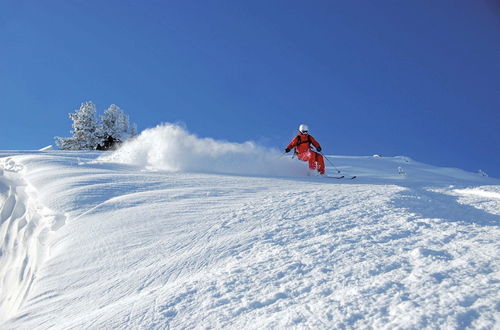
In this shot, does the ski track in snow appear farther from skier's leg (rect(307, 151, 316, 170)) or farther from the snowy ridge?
skier's leg (rect(307, 151, 316, 170))

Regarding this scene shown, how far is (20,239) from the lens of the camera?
16.0ft

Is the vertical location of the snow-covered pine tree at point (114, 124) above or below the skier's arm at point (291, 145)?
above

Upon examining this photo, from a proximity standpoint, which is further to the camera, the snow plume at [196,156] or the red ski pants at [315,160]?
the red ski pants at [315,160]

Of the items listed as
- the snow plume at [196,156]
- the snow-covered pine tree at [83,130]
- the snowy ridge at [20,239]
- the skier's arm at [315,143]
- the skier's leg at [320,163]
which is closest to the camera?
the snowy ridge at [20,239]

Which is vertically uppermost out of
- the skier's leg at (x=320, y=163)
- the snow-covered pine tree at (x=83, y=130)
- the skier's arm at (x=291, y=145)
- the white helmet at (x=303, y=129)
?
the snow-covered pine tree at (x=83, y=130)

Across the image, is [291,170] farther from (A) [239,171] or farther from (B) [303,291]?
(B) [303,291]

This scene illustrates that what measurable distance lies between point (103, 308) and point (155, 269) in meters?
0.58

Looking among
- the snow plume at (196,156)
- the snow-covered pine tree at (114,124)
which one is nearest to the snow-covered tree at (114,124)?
the snow-covered pine tree at (114,124)

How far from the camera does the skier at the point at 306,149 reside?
30.6ft

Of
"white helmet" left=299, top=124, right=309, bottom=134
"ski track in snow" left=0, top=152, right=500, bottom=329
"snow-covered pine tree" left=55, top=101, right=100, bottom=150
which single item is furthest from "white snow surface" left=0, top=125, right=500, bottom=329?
"snow-covered pine tree" left=55, top=101, right=100, bottom=150

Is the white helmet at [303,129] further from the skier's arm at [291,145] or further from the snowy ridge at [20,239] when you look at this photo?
the snowy ridge at [20,239]

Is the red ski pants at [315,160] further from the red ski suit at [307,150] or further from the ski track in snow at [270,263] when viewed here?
the ski track in snow at [270,263]

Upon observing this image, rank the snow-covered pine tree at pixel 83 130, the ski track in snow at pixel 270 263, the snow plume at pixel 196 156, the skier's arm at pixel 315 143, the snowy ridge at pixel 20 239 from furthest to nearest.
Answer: the snow-covered pine tree at pixel 83 130 → the skier's arm at pixel 315 143 → the snow plume at pixel 196 156 → the snowy ridge at pixel 20 239 → the ski track in snow at pixel 270 263

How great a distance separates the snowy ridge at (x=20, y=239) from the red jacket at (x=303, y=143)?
22.8 ft
